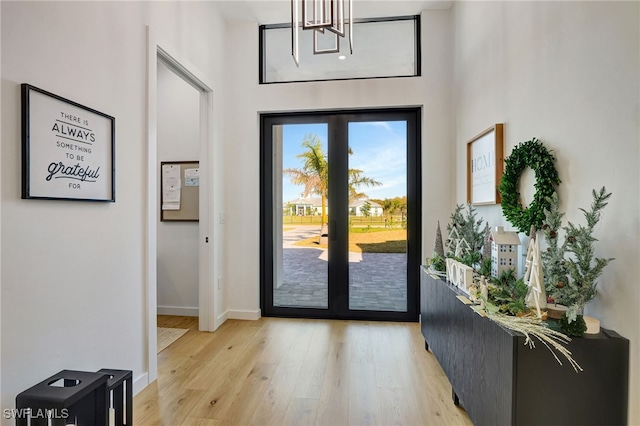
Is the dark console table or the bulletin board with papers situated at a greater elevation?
the bulletin board with papers

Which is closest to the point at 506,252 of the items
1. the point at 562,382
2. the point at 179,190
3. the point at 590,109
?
the point at 562,382

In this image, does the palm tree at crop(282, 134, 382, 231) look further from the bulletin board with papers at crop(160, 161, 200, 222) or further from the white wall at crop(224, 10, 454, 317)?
the bulletin board with papers at crop(160, 161, 200, 222)

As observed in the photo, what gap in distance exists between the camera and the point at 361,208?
350 cm

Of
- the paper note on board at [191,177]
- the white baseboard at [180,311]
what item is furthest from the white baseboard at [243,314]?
the paper note on board at [191,177]

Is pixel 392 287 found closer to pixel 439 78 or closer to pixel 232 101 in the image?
pixel 439 78

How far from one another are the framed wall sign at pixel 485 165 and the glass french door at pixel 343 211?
73 centimetres

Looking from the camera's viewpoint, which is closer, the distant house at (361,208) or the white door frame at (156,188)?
the white door frame at (156,188)

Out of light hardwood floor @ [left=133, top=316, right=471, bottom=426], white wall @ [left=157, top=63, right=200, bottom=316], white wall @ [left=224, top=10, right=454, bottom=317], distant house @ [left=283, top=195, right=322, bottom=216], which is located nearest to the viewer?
light hardwood floor @ [left=133, top=316, right=471, bottom=426]

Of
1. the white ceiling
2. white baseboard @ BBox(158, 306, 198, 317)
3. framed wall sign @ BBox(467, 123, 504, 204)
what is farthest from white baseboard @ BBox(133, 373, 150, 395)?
the white ceiling

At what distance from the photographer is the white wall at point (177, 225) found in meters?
3.67

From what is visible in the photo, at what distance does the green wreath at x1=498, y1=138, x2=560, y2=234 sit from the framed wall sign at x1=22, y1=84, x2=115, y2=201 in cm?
244

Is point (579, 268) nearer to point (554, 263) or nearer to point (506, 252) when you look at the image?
point (554, 263)

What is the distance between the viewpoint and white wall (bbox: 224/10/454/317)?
3.31m

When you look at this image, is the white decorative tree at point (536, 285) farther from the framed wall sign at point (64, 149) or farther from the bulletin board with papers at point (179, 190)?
the bulletin board with papers at point (179, 190)
